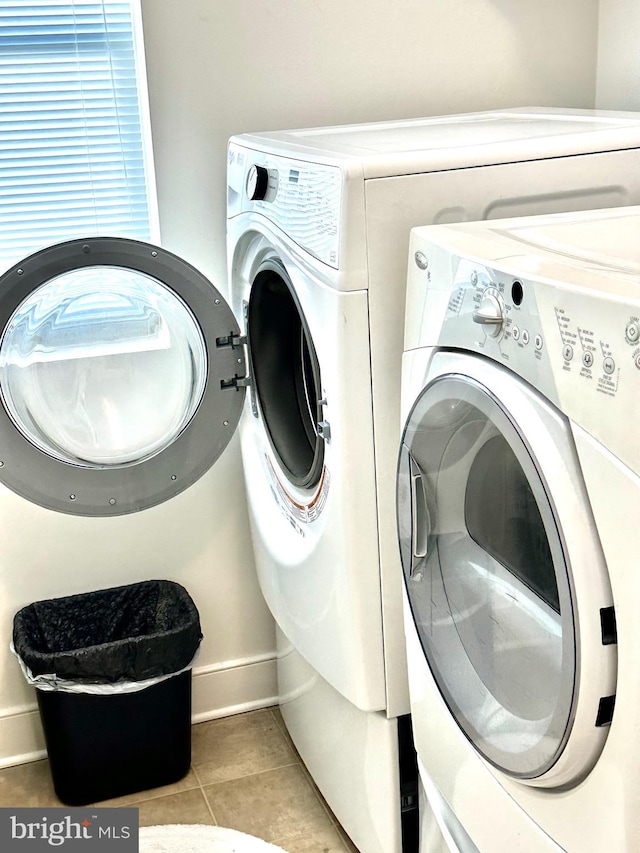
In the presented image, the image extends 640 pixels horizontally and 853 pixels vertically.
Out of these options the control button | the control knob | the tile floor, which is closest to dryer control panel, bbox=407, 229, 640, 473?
the control button

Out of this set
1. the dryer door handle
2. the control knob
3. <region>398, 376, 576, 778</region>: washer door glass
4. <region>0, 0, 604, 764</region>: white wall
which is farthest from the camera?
<region>0, 0, 604, 764</region>: white wall

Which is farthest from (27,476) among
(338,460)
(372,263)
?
Answer: (372,263)

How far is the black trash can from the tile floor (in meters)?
0.05

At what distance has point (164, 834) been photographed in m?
1.78

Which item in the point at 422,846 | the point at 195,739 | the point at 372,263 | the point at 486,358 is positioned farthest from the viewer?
the point at 195,739

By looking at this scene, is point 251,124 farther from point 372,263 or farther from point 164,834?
point 164,834

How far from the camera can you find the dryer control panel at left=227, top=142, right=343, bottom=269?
1.30 metres

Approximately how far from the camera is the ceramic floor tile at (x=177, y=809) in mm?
1816

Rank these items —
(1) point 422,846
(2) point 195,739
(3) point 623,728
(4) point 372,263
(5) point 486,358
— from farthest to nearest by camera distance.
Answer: (2) point 195,739, (1) point 422,846, (4) point 372,263, (5) point 486,358, (3) point 623,728

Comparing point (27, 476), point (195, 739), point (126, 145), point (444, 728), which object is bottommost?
point (195, 739)

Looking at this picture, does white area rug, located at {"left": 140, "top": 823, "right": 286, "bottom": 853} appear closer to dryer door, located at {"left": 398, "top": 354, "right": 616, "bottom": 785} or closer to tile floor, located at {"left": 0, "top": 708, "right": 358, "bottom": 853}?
tile floor, located at {"left": 0, "top": 708, "right": 358, "bottom": 853}

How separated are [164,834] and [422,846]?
0.53m

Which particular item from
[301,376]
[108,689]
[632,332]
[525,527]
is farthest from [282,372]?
[632,332]

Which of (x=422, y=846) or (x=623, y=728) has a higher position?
(x=623, y=728)
